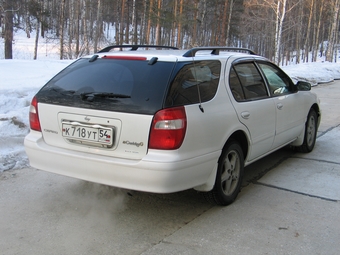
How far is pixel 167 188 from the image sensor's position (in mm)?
3002

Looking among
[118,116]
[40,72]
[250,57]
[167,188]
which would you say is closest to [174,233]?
[167,188]

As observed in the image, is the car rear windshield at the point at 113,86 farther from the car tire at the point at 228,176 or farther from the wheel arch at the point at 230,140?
the car tire at the point at 228,176

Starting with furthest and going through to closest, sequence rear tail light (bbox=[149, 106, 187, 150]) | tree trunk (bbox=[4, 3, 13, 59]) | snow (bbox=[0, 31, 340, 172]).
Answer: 1. tree trunk (bbox=[4, 3, 13, 59])
2. snow (bbox=[0, 31, 340, 172])
3. rear tail light (bbox=[149, 106, 187, 150])

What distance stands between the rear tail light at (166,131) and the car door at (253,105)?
983 millimetres

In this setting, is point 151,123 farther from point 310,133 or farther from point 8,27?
point 8,27

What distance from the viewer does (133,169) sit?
2986mm

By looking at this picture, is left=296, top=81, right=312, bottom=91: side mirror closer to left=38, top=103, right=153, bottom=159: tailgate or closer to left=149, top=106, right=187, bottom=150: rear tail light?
left=149, top=106, right=187, bottom=150: rear tail light

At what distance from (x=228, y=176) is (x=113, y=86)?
59.9 inches

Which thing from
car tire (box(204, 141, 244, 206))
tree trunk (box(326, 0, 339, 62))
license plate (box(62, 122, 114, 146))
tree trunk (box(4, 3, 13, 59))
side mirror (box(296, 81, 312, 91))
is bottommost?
car tire (box(204, 141, 244, 206))

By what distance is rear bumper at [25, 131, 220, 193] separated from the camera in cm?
295

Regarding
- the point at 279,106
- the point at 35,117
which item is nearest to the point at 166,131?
the point at 35,117

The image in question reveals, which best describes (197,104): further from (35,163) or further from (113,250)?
(35,163)

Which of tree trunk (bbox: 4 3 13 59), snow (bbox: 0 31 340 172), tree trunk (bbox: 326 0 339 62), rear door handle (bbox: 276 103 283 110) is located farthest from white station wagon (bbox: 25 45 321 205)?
tree trunk (bbox: 326 0 339 62)

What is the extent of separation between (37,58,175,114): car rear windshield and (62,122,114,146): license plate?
7.1 inches
